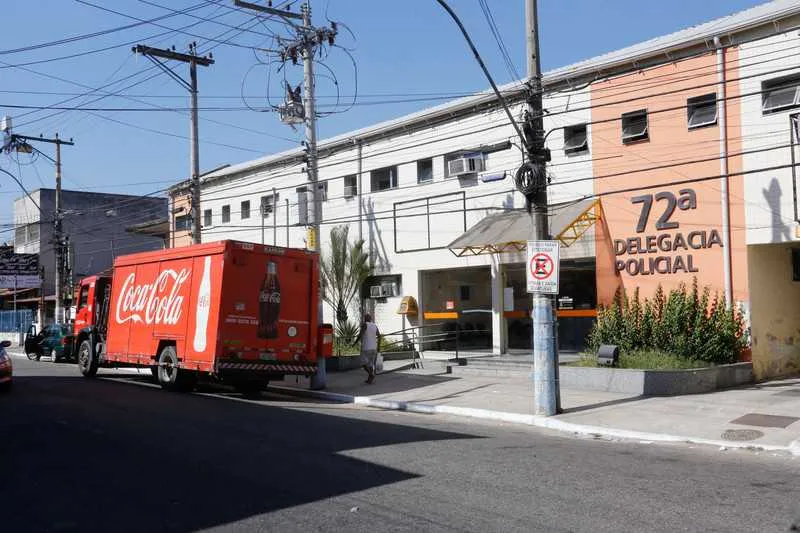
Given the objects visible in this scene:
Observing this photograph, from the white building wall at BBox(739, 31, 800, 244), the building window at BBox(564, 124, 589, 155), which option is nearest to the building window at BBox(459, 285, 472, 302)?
the building window at BBox(564, 124, 589, 155)

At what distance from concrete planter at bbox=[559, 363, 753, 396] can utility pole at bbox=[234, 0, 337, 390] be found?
6.24 meters

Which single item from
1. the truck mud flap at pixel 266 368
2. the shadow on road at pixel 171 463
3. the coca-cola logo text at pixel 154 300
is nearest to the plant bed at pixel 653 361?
the shadow on road at pixel 171 463

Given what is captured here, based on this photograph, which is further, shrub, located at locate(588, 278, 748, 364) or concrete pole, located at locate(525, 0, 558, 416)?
shrub, located at locate(588, 278, 748, 364)

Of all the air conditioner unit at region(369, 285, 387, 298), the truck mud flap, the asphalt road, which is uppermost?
Result: the air conditioner unit at region(369, 285, 387, 298)

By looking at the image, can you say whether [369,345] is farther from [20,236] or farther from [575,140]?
[20,236]

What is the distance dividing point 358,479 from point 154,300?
11.8 m

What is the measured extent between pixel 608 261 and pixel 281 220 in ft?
50.8

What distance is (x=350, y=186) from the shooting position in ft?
89.4

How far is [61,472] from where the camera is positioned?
8.14 m

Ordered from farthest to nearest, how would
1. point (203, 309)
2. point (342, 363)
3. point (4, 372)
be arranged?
point (342, 363)
point (4, 372)
point (203, 309)

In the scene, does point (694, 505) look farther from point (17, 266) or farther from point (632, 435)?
point (17, 266)

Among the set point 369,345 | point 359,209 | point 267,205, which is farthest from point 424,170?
point 267,205

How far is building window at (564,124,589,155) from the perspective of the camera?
1973 centimetres

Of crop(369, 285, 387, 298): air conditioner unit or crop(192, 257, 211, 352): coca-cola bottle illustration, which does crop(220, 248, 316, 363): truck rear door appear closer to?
crop(192, 257, 211, 352): coca-cola bottle illustration
